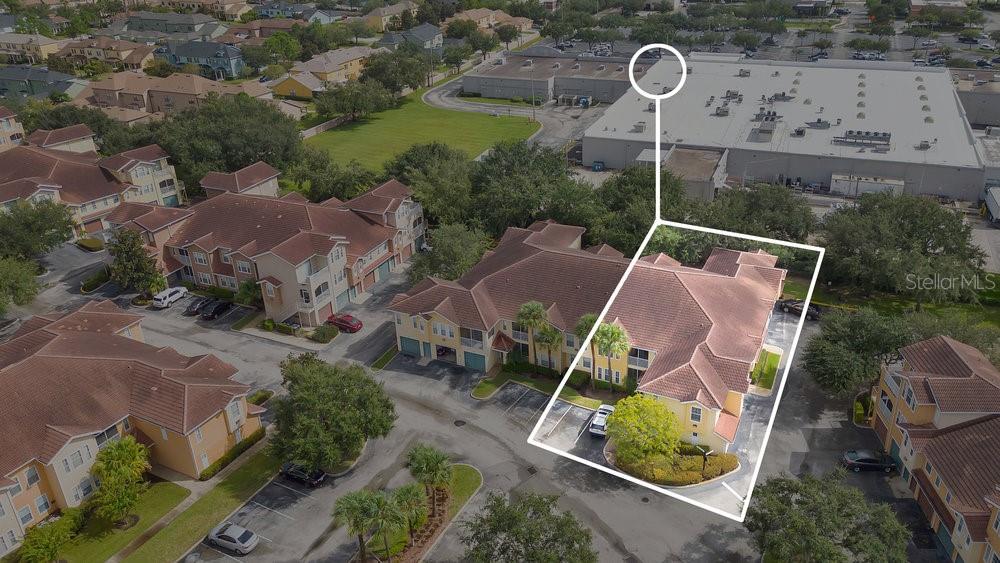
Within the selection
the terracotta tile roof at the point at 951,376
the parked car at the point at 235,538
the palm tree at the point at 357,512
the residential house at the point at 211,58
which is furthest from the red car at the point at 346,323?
the residential house at the point at 211,58

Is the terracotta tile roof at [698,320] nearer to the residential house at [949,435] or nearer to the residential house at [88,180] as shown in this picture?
the residential house at [949,435]


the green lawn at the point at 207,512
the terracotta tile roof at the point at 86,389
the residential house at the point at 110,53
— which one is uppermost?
the residential house at the point at 110,53

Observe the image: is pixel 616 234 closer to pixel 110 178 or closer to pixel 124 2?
pixel 110 178

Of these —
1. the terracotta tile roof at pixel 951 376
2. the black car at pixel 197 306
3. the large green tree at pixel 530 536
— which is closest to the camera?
the large green tree at pixel 530 536

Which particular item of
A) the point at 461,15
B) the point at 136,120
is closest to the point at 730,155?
the point at 136,120

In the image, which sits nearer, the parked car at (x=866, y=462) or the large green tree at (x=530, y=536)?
the large green tree at (x=530, y=536)

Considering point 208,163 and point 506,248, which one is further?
point 208,163

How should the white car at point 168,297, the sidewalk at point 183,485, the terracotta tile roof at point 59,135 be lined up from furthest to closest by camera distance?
1. the terracotta tile roof at point 59,135
2. the white car at point 168,297
3. the sidewalk at point 183,485
